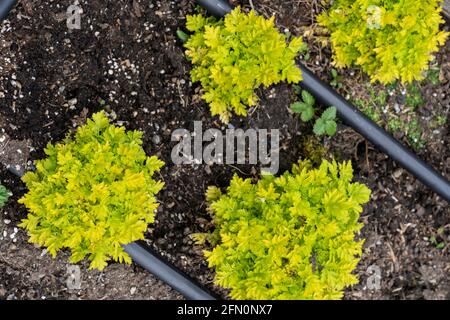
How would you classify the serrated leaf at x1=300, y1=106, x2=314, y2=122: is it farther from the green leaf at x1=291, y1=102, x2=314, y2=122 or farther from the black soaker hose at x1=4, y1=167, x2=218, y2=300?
the black soaker hose at x1=4, y1=167, x2=218, y2=300

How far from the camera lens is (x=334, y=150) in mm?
2959

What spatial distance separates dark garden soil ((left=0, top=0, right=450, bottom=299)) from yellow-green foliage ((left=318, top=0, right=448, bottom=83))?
0.18 meters

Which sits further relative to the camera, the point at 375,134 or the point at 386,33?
the point at 375,134

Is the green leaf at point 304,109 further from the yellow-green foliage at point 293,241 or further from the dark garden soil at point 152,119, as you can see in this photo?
the yellow-green foliage at point 293,241

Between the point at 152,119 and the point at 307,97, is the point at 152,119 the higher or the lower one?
the lower one

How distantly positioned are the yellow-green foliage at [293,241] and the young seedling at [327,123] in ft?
1.30

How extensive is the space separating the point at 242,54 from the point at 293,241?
929 mm

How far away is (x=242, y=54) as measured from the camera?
2.48 metres

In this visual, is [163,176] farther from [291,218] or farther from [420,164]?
[420,164]

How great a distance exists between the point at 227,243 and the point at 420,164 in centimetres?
124

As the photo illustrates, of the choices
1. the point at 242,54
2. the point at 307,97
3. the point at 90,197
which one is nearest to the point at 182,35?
the point at 242,54

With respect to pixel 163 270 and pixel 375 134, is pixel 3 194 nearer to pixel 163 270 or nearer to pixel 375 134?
pixel 163 270

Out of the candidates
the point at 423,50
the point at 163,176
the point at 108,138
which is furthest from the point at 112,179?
the point at 423,50
